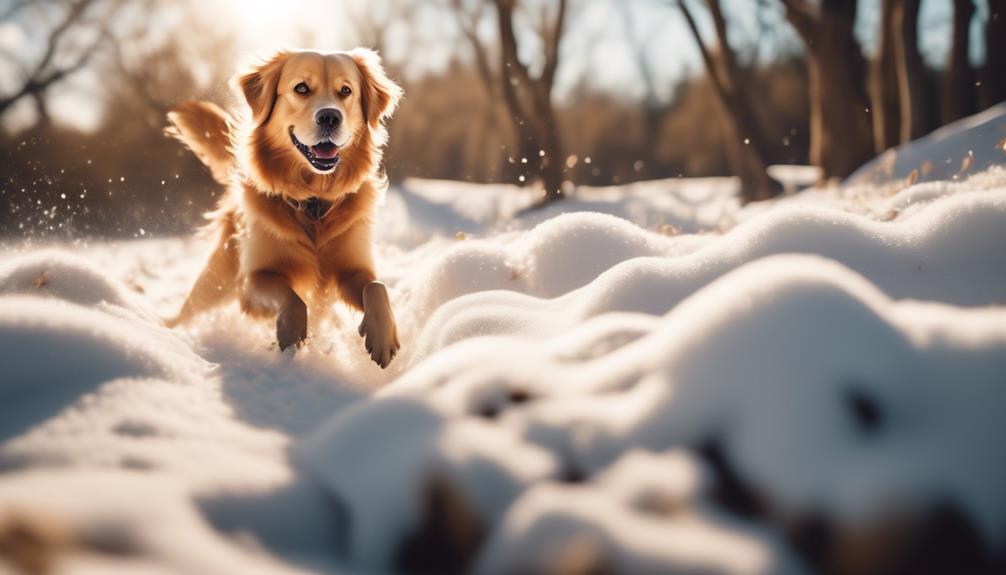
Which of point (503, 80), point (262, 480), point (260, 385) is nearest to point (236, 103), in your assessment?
point (260, 385)

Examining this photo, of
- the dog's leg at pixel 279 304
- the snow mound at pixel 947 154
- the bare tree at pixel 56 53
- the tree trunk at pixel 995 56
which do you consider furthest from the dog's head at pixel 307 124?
the bare tree at pixel 56 53

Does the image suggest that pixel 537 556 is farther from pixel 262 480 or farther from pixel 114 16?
pixel 114 16

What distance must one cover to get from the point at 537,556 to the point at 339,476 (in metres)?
0.42

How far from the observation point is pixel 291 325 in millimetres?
2490

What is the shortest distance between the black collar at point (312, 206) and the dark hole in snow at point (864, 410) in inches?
99.0

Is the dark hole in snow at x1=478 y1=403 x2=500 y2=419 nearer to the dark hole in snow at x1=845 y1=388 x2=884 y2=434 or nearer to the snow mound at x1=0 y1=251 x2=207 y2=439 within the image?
the dark hole in snow at x1=845 y1=388 x2=884 y2=434

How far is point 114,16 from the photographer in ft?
51.6

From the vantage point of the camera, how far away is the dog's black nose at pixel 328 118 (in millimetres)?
2918

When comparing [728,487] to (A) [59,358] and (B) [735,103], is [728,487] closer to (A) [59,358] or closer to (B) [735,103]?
(A) [59,358]

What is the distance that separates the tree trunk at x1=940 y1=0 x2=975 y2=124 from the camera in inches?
292

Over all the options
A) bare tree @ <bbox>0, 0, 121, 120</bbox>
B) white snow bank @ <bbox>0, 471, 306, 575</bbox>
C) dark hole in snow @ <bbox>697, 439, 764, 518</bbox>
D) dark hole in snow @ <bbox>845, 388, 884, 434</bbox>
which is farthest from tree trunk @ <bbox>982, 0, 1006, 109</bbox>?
bare tree @ <bbox>0, 0, 121, 120</bbox>

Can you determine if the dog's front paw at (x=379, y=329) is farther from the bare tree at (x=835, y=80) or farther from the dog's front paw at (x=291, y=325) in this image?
the bare tree at (x=835, y=80)

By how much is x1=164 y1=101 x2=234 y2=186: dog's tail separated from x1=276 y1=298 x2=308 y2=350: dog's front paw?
158 centimetres

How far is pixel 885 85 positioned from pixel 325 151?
7.93 meters
